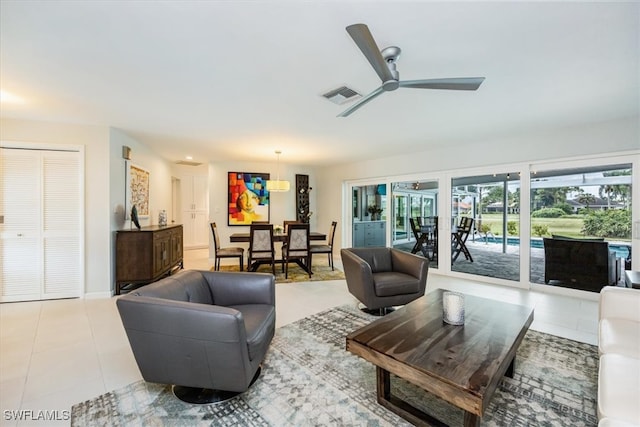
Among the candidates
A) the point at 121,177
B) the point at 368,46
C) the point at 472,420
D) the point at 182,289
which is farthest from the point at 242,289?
the point at 121,177

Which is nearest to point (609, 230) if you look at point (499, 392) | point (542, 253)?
point (542, 253)

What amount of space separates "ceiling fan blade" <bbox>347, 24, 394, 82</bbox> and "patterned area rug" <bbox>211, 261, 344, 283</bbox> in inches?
143

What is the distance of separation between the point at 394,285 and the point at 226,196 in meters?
4.74

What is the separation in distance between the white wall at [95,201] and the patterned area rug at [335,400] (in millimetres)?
2630

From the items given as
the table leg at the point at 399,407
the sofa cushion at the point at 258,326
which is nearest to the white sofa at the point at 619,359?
the table leg at the point at 399,407

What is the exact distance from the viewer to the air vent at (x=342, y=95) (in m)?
2.60

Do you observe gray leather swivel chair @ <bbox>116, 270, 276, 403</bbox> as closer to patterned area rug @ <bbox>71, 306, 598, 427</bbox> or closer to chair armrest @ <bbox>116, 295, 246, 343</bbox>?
chair armrest @ <bbox>116, 295, 246, 343</bbox>

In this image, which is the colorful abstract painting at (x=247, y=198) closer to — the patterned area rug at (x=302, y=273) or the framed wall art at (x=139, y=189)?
the patterned area rug at (x=302, y=273)

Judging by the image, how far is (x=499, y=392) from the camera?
182cm

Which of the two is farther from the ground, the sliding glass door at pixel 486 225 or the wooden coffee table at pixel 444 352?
the sliding glass door at pixel 486 225

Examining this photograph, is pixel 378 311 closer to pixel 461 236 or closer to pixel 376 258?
pixel 376 258

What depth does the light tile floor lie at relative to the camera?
1.82 meters

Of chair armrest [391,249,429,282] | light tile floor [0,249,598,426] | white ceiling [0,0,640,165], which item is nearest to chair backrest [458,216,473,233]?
light tile floor [0,249,598,426]

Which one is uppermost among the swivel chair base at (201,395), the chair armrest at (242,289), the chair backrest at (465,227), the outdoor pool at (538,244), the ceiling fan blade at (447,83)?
the ceiling fan blade at (447,83)
